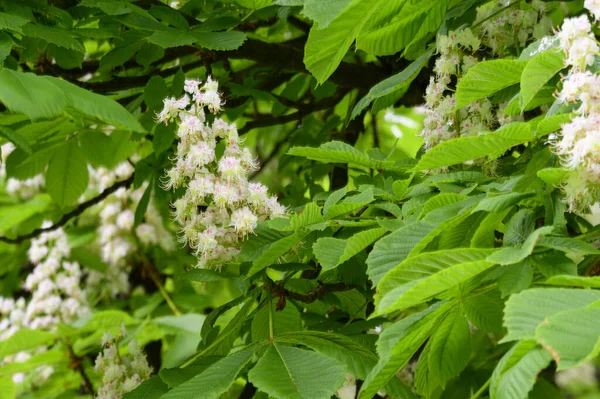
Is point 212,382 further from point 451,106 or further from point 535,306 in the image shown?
point 451,106

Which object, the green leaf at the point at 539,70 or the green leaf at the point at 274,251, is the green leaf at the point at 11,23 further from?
the green leaf at the point at 539,70

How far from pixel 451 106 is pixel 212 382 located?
2.33 ft

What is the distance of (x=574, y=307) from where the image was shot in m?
0.83

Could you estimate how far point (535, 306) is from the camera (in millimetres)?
848

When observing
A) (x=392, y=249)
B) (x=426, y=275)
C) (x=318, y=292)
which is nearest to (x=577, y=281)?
(x=426, y=275)

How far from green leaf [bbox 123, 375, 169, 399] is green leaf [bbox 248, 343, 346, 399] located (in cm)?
26

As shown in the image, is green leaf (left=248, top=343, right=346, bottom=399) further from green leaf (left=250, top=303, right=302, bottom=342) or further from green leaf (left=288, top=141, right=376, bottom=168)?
green leaf (left=288, top=141, right=376, bottom=168)

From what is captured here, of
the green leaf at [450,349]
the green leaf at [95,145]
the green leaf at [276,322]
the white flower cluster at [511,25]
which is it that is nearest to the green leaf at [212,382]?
the green leaf at [276,322]

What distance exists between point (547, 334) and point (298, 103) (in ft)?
6.01

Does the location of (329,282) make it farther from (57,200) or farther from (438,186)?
(57,200)

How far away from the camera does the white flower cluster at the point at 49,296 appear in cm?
331

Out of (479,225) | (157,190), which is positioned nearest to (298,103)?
(157,190)

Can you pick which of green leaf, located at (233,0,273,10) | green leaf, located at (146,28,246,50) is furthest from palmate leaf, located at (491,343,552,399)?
green leaf, located at (233,0,273,10)

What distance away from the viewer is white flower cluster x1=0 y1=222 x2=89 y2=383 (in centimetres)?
331
